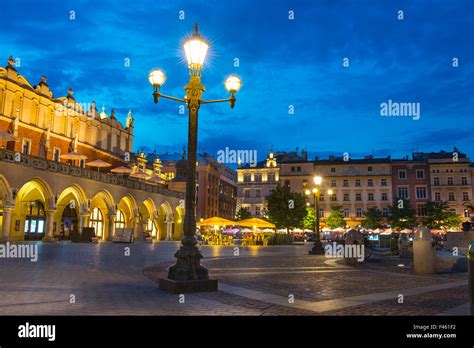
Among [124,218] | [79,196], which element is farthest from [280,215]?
[79,196]

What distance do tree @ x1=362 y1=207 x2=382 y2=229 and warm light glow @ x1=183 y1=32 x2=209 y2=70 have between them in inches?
2492

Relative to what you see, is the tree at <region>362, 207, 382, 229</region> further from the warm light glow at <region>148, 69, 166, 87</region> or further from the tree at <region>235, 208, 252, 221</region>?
the warm light glow at <region>148, 69, 166, 87</region>

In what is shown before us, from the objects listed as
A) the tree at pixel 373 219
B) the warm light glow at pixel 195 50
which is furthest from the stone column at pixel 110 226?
the tree at pixel 373 219

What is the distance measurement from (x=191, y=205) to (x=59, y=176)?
2719 cm

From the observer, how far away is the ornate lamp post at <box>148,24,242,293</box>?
8.76 m

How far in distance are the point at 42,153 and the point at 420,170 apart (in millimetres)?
63364

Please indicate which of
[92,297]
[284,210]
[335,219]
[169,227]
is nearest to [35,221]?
[169,227]

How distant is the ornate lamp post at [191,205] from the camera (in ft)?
28.7

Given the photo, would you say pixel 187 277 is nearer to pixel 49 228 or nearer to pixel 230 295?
pixel 230 295

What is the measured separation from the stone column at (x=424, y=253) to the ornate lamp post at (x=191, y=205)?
838cm

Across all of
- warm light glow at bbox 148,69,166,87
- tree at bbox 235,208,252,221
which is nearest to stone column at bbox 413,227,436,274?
warm light glow at bbox 148,69,166,87

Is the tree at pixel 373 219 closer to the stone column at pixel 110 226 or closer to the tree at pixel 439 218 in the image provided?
the tree at pixel 439 218
